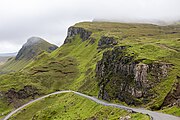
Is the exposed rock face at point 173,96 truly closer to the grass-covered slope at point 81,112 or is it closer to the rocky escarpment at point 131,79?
the rocky escarpment at point 131,79

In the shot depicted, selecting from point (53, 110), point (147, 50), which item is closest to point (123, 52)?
point (147, 50)

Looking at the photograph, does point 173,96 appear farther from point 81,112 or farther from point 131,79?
point 81,112

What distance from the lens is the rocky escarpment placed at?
13575 centimetres

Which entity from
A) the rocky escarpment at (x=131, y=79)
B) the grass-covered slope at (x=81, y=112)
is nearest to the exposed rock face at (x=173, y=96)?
the rocky escarpment at (x=131, y=79)

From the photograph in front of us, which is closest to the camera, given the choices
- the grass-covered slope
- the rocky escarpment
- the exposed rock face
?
the grass-covered slope

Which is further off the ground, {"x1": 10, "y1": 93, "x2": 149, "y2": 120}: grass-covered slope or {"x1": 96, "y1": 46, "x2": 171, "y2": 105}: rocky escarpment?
{"x1": 96, "y1": 46, "x2": 171, "y2": 105}: rocky escarpment

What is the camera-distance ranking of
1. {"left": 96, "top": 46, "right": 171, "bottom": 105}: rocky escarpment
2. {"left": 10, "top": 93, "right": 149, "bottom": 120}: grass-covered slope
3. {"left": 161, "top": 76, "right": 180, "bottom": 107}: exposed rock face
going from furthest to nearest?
{"left": 96, "top": 46, "right": 171, "bottom": 105}: rocky escarpment → {"left": 161, "top": 76, "right": 180, "bottom": 107}: exposed rock face → {"left": 10, "top": 93, "right": 149, "bottom": 120}: grass-covered slope

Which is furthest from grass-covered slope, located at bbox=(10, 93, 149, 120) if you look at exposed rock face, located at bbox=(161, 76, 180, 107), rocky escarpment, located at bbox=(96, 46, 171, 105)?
exposed rock face, located at bbox=(161, 76, 180, 107)

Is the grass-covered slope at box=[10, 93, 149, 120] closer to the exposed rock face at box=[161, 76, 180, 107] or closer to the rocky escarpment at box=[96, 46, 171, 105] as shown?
the rocky escarpment at box=[96, 46, 171, 105]

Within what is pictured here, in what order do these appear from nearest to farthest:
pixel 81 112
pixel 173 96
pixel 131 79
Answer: pixel 173 96, pixel 131 79, pixel 81 112

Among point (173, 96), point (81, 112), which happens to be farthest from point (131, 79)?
point (81, 112)

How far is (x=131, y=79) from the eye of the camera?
5738 inches

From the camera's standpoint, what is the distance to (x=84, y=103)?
172000mm

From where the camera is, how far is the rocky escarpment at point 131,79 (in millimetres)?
135750
